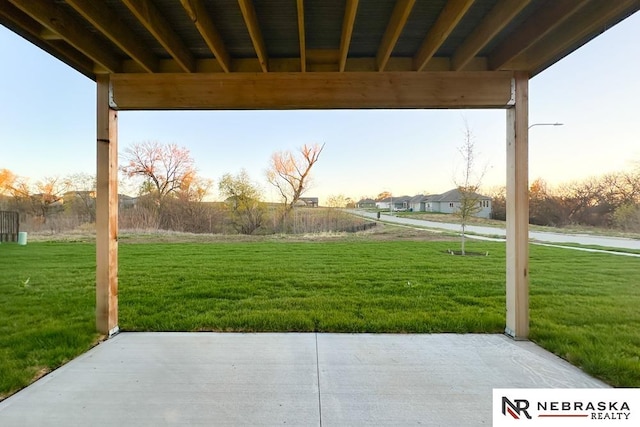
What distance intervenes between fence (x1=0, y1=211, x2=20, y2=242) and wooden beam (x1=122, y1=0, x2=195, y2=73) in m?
7.26

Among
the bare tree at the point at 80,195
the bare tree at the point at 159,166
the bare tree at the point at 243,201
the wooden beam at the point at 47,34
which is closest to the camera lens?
the wooden beam at the point at 47,34

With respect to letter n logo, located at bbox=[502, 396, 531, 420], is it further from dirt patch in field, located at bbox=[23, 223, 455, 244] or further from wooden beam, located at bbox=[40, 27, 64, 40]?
dirt patch in field, located at bbox=[23, 223, 455, 244]

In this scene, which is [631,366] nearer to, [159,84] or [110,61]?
[159,84]

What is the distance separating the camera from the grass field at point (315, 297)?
7.91ft

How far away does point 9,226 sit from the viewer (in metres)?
6.57

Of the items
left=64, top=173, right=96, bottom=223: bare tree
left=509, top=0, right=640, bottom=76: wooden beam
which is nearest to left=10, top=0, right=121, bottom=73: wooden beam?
left=509, top=0, right=640, bottom=76: wooden beam

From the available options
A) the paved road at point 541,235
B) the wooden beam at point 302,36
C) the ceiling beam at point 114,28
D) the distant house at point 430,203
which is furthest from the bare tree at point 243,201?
the wooden beam at point 302,36

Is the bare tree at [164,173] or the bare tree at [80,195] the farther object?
the bare tree at [164,173]

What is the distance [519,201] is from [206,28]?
282 centimetres

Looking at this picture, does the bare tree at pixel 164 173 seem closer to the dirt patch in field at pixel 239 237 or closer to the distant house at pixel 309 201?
the dirt patch in field at pixel 239 237

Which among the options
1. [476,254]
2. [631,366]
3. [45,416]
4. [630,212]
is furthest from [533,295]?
[45,416]

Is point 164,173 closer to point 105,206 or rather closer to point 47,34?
point 105,206

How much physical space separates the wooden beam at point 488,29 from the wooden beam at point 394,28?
597mm

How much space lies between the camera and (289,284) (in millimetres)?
4461
